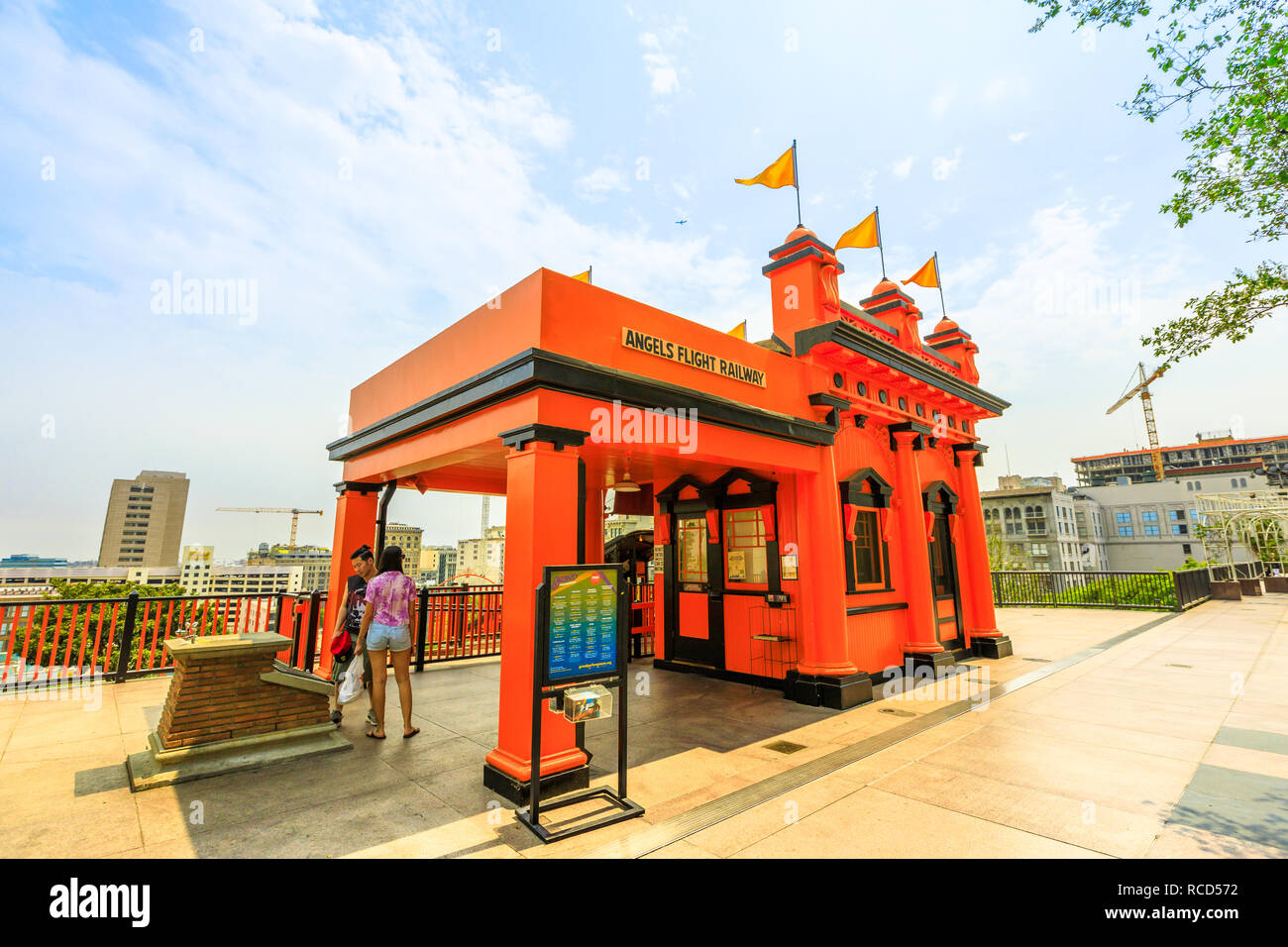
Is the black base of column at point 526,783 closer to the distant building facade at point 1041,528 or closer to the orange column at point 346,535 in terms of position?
the orange column at point 346,535

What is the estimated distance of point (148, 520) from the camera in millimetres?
119125

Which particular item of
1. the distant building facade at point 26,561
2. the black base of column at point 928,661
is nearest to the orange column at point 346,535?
the black base of column at point 928,661

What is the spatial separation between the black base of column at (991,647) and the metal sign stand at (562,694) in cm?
964

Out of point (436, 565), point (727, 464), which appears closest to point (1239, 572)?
point (727, 464)

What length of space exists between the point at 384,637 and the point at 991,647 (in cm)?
1122

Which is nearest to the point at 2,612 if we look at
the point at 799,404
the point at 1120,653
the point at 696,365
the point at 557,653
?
the point at 557,653

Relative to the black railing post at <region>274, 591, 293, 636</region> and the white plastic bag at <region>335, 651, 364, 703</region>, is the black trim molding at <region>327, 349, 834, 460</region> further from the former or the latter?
the black railing post at <region>274, 591, 293, 636</region>

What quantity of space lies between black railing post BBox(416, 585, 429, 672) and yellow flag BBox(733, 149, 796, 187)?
30.4 feet

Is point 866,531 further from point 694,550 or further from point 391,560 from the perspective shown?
point 391,560

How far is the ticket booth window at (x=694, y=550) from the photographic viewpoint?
381 inches

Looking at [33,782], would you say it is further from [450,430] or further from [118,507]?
[118,507]

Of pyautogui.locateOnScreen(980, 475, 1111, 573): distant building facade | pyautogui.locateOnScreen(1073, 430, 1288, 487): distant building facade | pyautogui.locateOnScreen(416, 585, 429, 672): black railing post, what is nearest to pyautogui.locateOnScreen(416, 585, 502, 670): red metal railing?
pyautogui.locateOnScreen(416, 585, 429, 672): black railing post

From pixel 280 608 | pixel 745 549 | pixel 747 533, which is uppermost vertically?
pixel 747 533

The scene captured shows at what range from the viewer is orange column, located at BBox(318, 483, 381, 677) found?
8445 millimetres
